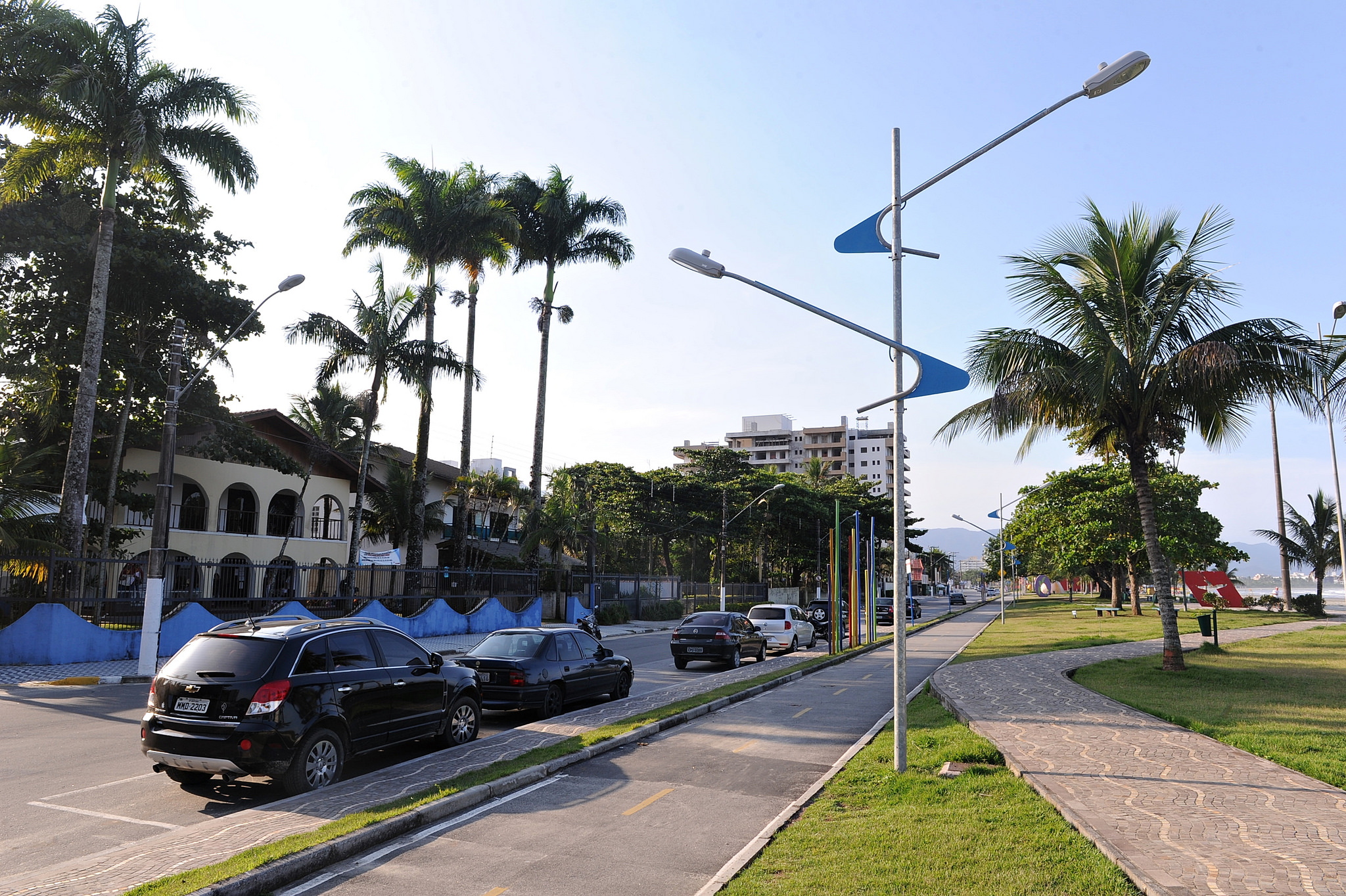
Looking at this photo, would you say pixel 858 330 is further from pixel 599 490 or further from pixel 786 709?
pixel 599 490

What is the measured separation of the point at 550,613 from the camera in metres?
39.5

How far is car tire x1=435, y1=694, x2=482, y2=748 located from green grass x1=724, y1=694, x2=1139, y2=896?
459 cm

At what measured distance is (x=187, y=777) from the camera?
27.2ft

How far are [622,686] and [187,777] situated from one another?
308 inches

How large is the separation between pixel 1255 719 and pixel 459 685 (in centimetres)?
1057

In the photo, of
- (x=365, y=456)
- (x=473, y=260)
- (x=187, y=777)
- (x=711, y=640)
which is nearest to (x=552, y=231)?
(x=473, y=260)

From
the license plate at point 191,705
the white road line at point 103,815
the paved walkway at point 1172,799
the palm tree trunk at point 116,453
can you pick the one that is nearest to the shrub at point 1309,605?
the paved walkway at point 1172,799

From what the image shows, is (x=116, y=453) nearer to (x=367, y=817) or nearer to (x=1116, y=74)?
(x=367, y=817)

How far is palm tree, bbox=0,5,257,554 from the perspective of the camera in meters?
21.2

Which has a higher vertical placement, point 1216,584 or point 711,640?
point 1216,584

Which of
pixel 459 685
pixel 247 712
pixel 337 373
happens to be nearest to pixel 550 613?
pixel 337 373

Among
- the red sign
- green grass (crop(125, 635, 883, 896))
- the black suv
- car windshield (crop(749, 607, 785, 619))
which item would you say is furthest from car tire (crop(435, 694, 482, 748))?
the red sign

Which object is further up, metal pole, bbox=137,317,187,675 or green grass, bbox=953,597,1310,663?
metal pole, bbox=137,317,187,675

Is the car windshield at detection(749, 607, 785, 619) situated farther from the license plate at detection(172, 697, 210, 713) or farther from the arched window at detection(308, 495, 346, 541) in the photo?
the arched window at detection(308, 495, 346, 541)
